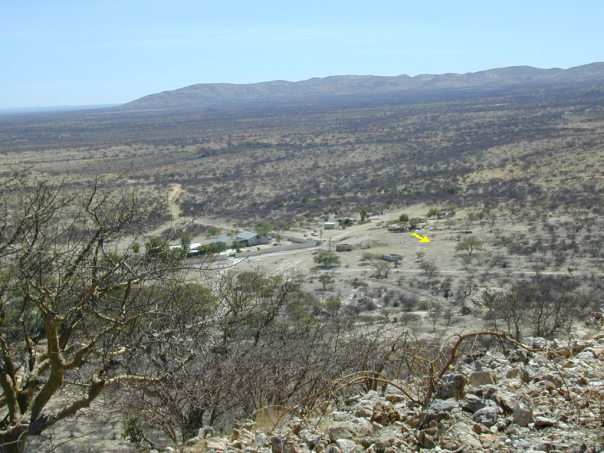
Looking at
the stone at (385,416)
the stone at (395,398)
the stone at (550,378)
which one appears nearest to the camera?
the stone at (385,416)

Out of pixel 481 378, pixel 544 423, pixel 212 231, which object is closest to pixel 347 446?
pixel 544 423

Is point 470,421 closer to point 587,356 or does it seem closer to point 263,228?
point 587,356

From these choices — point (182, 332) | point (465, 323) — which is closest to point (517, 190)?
point (465, 323)

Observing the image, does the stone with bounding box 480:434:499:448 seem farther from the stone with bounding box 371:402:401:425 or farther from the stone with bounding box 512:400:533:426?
the stone with bounding box 371:402:401:425

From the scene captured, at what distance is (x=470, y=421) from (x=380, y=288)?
62.3 feet

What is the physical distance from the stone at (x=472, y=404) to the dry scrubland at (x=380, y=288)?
0.02m

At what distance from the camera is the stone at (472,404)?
4625 mm

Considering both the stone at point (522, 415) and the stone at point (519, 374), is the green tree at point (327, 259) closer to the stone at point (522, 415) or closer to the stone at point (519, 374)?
the stone at point (519, 374)

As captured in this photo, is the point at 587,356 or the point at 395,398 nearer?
the point at 395,398

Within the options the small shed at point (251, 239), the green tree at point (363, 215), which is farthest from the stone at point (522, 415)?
the green tree at point (363, 215)

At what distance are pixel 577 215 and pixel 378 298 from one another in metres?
16.8

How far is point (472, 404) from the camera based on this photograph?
4.64 metres

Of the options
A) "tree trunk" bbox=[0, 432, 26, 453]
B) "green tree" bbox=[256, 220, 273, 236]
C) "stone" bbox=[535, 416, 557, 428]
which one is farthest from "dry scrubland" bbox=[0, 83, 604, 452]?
"green tree" bbox=[256, 220, 273, 236]

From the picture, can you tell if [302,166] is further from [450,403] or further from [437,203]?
[450,403]
